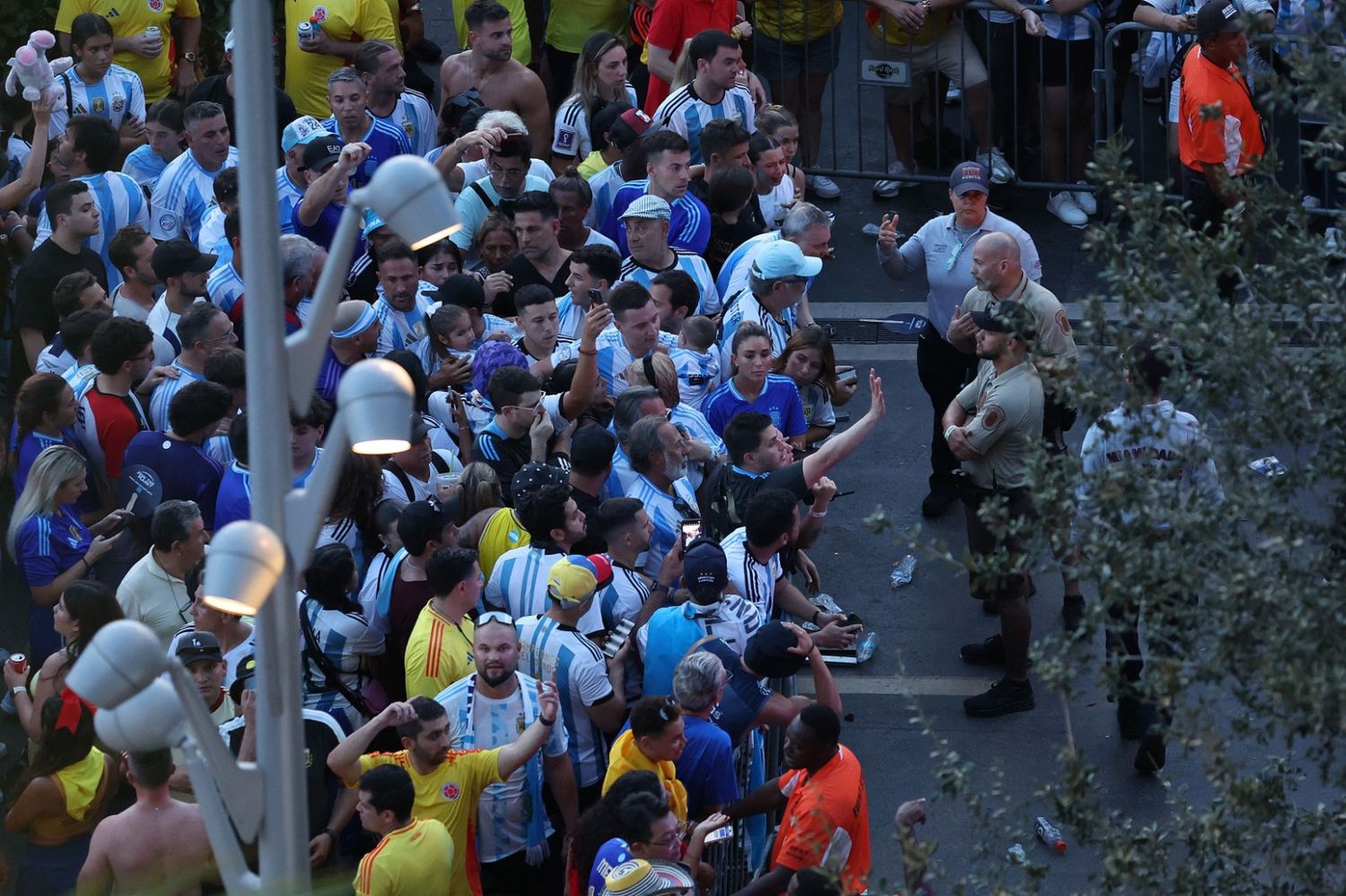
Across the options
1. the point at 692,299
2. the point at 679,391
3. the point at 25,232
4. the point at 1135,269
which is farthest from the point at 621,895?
the point at 25,232

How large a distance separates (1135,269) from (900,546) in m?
5.66

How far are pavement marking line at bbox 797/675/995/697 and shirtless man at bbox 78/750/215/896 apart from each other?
12.9 ft

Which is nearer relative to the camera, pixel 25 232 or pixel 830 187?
pixel 25 232

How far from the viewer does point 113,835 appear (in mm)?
5961

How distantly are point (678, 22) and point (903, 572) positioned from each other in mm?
4822

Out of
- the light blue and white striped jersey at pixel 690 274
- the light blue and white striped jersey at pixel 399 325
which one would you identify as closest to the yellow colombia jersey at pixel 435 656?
the light blue and white striped jersey at pixel 399 325

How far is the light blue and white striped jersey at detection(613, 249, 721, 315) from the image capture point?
9875 mm

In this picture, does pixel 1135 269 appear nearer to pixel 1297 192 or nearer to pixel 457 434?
pixel 1297 192

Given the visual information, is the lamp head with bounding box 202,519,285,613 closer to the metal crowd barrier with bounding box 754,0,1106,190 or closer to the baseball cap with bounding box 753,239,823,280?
the baseball cap with bounding box 753,239,823,280

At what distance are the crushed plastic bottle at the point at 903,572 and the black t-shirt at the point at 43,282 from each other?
4.71m

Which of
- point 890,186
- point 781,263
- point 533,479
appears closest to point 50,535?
point 533,479

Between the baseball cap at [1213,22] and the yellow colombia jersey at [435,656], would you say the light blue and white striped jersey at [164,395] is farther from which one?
the baseball cap at [1213,22]

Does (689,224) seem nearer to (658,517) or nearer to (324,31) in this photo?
(658,517)

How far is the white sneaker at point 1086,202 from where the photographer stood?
45.2 ft
